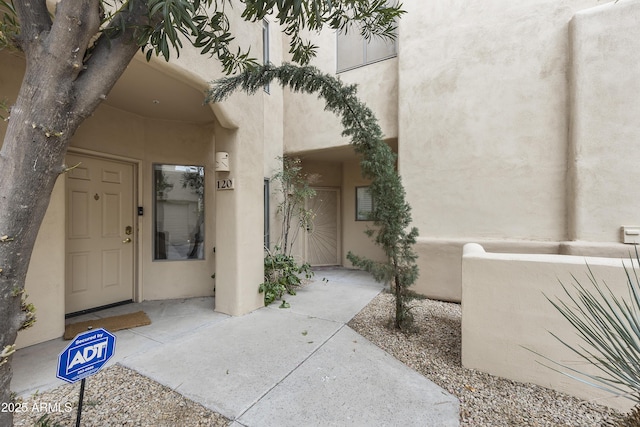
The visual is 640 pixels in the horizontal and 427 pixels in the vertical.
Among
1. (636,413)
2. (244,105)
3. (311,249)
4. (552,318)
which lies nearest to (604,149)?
(552,318)

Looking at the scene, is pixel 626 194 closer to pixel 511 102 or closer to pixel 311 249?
pixel 511 102

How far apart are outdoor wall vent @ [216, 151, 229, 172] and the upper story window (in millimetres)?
3590

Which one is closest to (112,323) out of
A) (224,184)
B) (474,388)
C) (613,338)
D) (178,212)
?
(178,212)

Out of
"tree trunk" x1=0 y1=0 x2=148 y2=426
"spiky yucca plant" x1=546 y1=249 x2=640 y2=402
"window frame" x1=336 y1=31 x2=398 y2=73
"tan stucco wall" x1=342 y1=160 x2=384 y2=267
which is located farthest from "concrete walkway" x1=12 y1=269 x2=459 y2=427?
"window frame" x1=336 y1=31 x2=398 y2=73

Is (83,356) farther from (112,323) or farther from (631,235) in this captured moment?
(631,235)

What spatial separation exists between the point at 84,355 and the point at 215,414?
0.94 meters

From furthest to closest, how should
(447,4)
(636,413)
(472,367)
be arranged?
1. (447,4)
2. (472,367)
3. (636,413)

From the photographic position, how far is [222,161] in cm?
353

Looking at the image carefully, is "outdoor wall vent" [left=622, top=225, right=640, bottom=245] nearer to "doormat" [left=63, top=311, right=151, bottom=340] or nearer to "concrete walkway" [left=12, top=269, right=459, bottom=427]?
"concrete walkway" [left=12, top=269, right=459, bottom=427]

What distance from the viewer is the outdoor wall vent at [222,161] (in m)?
3.53

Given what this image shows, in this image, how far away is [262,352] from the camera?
8.87 ft

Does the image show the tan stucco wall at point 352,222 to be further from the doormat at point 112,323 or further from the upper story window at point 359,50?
the doormat at point 112,323

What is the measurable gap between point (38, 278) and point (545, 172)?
6.39 m

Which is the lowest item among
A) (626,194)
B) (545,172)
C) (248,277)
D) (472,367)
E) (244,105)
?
(472,367)
